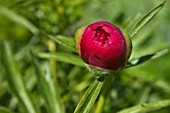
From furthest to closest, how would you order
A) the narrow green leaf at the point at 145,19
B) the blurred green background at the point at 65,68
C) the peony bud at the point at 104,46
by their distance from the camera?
1. the blurred green background at the point at 65,68
2. the narrow green leaf at the point at 145,19
3. the peony bud at the point at 104,46

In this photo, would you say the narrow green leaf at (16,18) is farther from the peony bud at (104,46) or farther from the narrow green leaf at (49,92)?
the peony bud at (104,46)

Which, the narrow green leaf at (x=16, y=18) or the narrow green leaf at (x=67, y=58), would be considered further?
the narrow green leaf at (x=16, y=18)

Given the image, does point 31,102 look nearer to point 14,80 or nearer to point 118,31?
point 14,80

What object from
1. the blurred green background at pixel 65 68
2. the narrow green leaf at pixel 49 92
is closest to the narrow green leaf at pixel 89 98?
the narrow green leaf at pixel 49 92

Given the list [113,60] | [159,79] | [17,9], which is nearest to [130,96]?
[159,79]

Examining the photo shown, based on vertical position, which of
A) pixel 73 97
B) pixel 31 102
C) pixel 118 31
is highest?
pixel 118 31

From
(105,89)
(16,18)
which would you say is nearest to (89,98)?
(105,89)

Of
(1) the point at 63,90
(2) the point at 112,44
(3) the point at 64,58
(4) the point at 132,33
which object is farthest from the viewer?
(1) the point at 63,90

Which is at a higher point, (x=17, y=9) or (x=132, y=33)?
(x=17, y=9)
